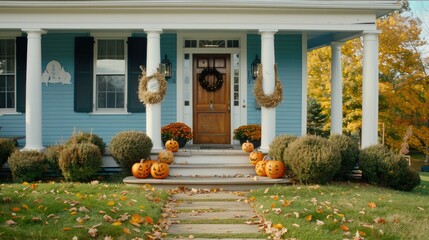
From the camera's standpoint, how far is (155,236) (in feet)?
21.3

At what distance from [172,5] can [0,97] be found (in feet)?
18.8

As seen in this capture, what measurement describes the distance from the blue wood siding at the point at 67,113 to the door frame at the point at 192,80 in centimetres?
17

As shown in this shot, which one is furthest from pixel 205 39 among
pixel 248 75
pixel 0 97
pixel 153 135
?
pixel 0 97

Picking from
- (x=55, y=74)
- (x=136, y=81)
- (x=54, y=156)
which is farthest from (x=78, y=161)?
(x=55, y=74)

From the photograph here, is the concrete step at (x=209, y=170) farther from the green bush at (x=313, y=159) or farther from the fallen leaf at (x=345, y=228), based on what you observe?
the fallen leaf at (x=345, y=228)

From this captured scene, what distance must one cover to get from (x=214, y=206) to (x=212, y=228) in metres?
1.48

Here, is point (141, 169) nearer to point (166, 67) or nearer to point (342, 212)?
point (166, 67)

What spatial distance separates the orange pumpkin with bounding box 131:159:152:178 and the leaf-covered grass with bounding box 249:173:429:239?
2.48 meters

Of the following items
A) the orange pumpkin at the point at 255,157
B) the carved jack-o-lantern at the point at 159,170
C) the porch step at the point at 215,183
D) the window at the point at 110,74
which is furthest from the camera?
the window at the point at 110,74

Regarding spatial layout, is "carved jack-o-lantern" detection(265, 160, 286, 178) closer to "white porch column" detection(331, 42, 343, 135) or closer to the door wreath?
the door wreath

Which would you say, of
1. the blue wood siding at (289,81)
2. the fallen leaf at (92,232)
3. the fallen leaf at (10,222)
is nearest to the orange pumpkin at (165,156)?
the blue wood siding at (289,81)

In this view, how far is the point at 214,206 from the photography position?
27.9 feet

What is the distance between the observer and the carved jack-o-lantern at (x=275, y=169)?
34.6 feet

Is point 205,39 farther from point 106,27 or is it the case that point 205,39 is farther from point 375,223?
point 375,223
